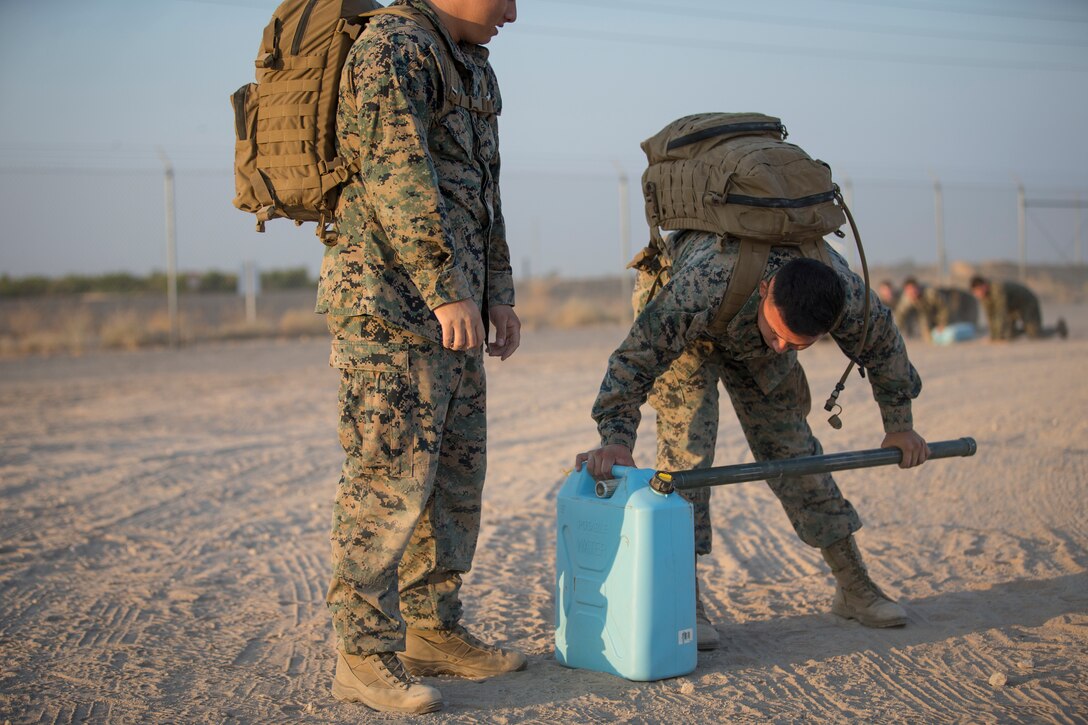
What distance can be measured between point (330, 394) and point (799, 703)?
8643mm

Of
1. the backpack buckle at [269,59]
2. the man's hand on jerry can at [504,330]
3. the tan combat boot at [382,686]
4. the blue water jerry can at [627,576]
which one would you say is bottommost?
the tan combat boot at [382,686]

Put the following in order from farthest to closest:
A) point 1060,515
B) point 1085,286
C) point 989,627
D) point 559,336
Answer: point 1085,286 < point 559,336 < point 1060,515 < point 989,627

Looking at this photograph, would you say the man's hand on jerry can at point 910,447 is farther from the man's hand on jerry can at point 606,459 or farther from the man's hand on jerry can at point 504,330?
the man's hand on jerry can at point 504,330

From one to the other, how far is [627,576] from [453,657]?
0.67 metres

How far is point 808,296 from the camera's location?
3262 mm

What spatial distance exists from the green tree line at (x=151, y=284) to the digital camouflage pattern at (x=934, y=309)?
64.1ft

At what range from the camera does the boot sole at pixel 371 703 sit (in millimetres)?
3043

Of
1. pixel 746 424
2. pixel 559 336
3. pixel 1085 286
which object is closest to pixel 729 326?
pixel 746 424

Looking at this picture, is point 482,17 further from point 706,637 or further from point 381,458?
point 706,637

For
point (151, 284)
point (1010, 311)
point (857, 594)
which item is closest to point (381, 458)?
point (857, 594)

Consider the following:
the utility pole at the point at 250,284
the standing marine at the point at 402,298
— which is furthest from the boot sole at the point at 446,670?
the utility pole at the point at 250,284

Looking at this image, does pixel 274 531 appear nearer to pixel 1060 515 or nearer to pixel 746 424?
pixel 746 424

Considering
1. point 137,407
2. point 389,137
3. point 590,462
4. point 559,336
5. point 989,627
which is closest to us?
point 389,137

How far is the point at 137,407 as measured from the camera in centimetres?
1042
